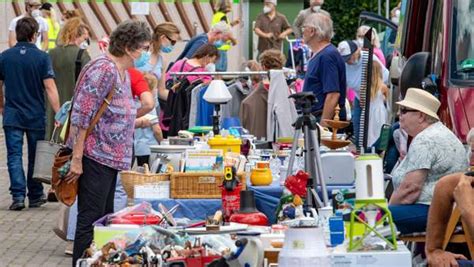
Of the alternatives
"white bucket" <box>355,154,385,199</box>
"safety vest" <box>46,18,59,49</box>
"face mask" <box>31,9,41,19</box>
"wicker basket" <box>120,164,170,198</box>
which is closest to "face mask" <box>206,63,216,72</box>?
"wicker basket" <box>120,164,170,198</box>

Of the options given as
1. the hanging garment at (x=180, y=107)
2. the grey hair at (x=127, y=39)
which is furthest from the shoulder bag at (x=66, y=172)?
the hanging garment at (x=180, y=107)

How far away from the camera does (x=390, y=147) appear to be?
492 inches

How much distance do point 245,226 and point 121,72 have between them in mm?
2036

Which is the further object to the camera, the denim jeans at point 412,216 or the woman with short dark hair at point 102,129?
the woman with short dark hair at point 102,129

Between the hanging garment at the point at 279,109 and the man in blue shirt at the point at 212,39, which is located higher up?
the man in blue shirt at the point at 212,39

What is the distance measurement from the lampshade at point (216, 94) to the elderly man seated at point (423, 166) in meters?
3.85

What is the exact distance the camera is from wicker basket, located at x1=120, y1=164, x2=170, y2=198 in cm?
925

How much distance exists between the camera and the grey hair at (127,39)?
9336 millimetres

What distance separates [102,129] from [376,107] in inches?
233

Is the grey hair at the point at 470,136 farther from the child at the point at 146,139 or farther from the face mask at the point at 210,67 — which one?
the face mask at the point at 210,67

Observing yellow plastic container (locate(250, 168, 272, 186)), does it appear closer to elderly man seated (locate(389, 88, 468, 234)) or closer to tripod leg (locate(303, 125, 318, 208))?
tripod leg (locate(303, 125, 318, 208))

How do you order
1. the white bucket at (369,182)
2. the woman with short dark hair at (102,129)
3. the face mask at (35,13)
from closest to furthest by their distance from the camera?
the white bucket at (369,182), the woman with short dark hair at (102,129), the face mask at (35,13)

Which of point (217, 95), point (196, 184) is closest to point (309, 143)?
point (196, 184)

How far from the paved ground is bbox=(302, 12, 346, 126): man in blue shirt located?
2.43 metres
